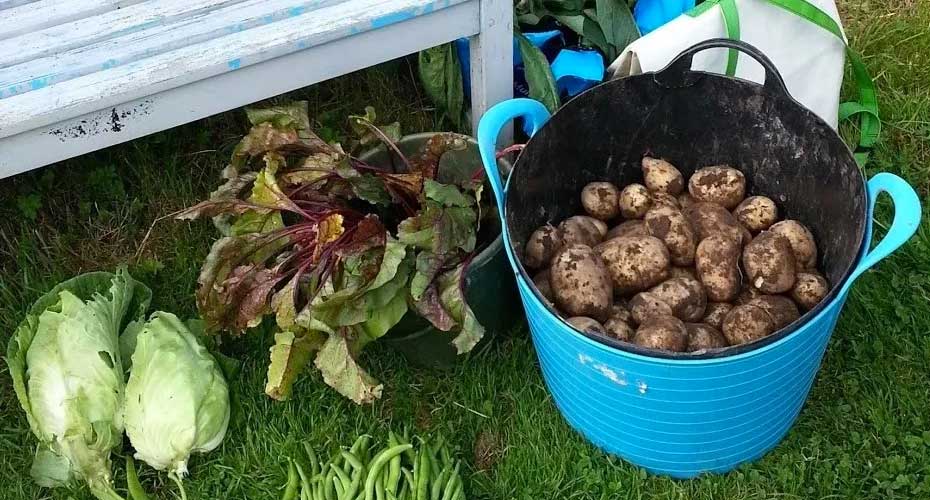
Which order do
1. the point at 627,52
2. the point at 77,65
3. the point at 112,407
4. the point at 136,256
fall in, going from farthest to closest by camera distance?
the point at 136,256 < the point at 627,52 < the point at 112,407 < the point at 77,65

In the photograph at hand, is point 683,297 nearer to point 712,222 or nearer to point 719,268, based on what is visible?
point 719,268

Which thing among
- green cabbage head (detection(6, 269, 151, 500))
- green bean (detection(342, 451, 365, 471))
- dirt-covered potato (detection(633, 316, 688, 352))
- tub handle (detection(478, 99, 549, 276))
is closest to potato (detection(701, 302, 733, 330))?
dirt-covered potato (detection(633, 316, 688, 352))

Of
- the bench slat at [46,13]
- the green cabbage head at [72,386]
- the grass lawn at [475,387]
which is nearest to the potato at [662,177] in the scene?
the grass lawn at [475,387]

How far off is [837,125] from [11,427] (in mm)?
2384

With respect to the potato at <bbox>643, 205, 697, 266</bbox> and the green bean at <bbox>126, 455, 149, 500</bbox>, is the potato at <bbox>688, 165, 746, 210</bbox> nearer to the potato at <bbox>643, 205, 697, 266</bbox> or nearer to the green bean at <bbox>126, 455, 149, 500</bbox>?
the potato at <bbox>643, 205, 697, 266</bbox>

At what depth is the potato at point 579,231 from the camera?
2.09 m

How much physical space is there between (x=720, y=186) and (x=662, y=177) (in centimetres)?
14

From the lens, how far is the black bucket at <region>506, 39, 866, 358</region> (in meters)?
1.97

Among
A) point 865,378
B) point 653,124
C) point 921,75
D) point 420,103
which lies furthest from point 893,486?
point 420,103

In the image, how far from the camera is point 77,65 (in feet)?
6.07

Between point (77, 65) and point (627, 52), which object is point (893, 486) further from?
point (77, 65)

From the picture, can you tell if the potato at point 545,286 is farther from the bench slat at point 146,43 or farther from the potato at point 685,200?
the bench slat at point 146,43

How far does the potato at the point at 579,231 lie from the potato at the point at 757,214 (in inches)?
13.0

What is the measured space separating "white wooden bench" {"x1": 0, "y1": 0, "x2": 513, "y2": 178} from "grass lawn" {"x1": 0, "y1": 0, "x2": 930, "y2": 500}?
0.71 meters
